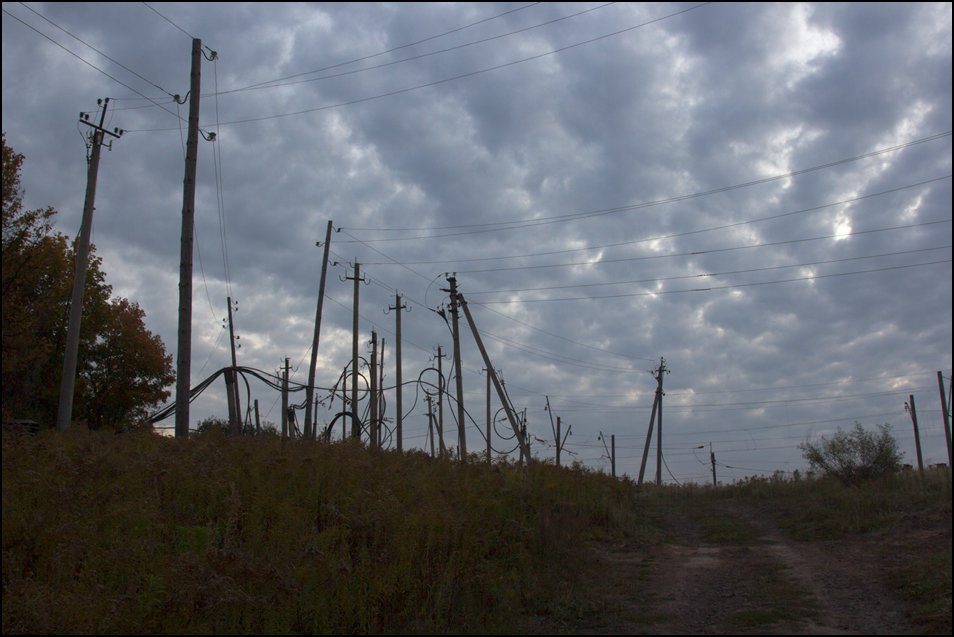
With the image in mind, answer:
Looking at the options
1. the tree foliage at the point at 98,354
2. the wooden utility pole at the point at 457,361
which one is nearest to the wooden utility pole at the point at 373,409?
the wooden utility pole at the point at 457,361

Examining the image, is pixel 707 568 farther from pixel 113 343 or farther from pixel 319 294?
pixel 113 343

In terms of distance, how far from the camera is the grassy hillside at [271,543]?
6.72m

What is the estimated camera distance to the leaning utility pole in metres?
13.9

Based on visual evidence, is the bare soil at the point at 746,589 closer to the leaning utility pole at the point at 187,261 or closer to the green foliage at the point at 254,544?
the green foliage at the point at 254,544

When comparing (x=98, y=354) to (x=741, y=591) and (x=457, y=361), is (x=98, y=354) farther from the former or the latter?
(x=741, y=591)

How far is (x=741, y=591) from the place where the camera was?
28.0 ft

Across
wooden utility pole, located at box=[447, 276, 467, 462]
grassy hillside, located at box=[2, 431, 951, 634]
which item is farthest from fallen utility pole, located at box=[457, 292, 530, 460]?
grassy hillside, located at box=[2, 431, 951, 634]

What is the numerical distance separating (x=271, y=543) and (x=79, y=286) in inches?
457

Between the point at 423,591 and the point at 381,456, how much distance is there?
616 cm

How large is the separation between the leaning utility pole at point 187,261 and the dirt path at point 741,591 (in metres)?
8.74

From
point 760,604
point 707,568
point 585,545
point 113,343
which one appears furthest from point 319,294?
point 760,604

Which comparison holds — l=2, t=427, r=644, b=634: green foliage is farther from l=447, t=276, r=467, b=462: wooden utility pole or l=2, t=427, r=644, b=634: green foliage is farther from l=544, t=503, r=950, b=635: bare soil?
l=447, t=276, r=467, b=462: wooden utility pole

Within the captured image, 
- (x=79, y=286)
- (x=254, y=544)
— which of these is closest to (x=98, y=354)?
(x=79, y=286)

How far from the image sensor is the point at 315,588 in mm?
7281
